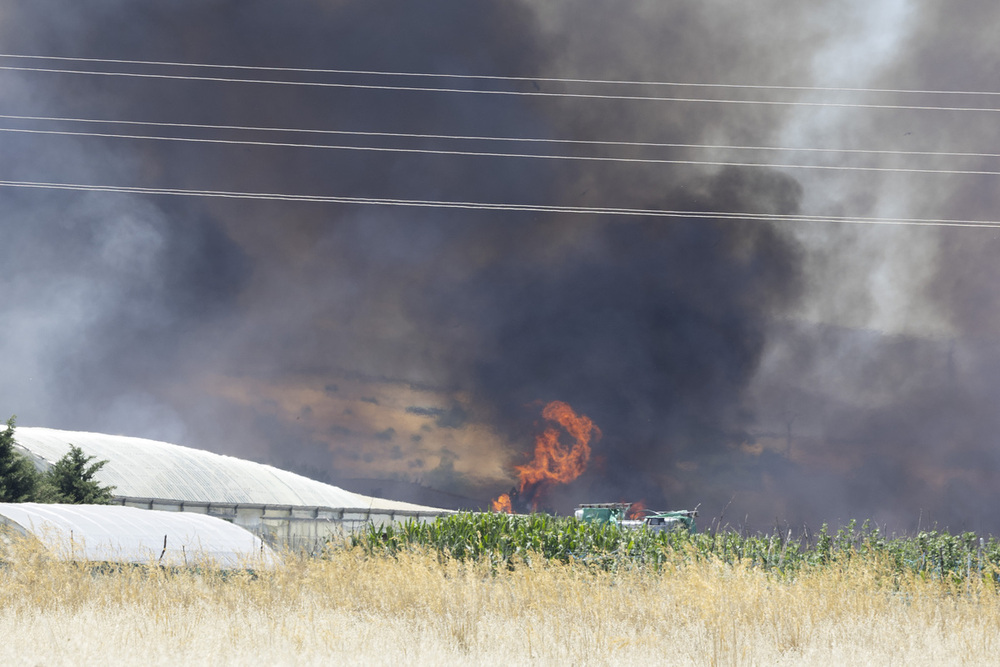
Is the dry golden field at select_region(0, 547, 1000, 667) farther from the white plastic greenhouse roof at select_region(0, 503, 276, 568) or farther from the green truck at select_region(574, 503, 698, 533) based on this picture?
the green truck at select_region(574, 503, 698, 533)

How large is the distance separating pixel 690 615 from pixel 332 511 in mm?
39187

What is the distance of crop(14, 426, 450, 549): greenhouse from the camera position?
4819 cm

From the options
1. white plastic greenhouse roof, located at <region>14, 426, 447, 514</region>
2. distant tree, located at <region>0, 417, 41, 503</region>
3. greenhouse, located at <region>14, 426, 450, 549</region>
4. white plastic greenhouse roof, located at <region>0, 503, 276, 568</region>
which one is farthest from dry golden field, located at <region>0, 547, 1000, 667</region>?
white plastic greenhouse roof, located at <region>14, 426, 447, 514</region>

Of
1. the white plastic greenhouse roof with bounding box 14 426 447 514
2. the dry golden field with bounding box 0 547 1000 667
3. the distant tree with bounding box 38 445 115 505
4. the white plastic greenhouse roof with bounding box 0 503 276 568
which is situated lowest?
the dry golden field with bounding box 0 547 1000 667

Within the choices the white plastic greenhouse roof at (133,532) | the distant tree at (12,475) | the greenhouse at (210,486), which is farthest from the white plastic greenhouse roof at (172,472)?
the white plastic greenhouse roof at (133,532)

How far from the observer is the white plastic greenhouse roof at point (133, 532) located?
2120 cm

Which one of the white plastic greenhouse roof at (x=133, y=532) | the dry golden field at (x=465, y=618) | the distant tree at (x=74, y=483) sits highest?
the distant tree at (x=74, y=483)

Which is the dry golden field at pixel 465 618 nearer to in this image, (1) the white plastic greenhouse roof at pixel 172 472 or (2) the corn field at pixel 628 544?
(2) the corn field at pixel 628 544

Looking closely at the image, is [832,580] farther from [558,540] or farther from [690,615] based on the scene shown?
[558,540]

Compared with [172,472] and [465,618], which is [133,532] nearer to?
[465,618]

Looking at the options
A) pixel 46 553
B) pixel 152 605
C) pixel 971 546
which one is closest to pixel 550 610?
pixel 152 605

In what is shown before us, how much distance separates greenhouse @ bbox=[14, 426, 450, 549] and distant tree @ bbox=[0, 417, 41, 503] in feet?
31.9

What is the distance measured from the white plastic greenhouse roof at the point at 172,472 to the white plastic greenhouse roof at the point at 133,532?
27008 millimetres

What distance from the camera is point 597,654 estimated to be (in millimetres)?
11977
